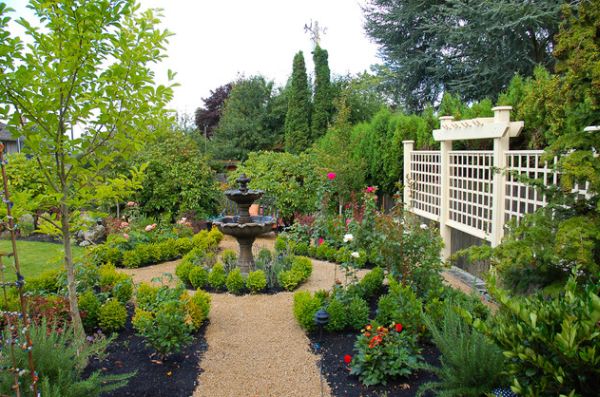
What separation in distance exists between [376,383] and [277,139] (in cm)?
1419

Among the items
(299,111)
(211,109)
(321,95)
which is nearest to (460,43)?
(321,95)

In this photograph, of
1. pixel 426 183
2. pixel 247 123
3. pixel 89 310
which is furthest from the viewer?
pixel 247 123

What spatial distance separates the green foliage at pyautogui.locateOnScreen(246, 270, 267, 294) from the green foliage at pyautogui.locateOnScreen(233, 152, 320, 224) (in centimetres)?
447

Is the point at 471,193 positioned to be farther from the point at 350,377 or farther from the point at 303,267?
the point at 350,377

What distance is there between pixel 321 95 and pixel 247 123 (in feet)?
11.4

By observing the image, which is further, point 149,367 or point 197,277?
point 197,277

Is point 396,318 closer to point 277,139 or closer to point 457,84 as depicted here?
point 457,84

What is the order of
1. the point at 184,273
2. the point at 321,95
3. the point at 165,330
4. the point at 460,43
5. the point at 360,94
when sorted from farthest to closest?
the point at 360,94
the point at 321,95
the point at 460,43
the point at 184,273
the point at 165,330

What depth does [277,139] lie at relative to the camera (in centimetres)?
1658

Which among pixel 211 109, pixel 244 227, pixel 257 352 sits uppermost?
pixel 211 109

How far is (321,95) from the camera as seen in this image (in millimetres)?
14133

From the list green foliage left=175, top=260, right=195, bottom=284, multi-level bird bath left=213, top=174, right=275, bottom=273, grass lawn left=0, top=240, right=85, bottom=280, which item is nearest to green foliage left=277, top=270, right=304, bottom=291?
multi-level bird bath left=213, top=174, right=275, bottom=273

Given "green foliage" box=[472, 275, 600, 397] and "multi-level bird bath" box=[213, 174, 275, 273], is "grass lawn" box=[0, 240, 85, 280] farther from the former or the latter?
"green foliage" box=[472, 275, 600, 397]

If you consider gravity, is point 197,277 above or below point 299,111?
below
